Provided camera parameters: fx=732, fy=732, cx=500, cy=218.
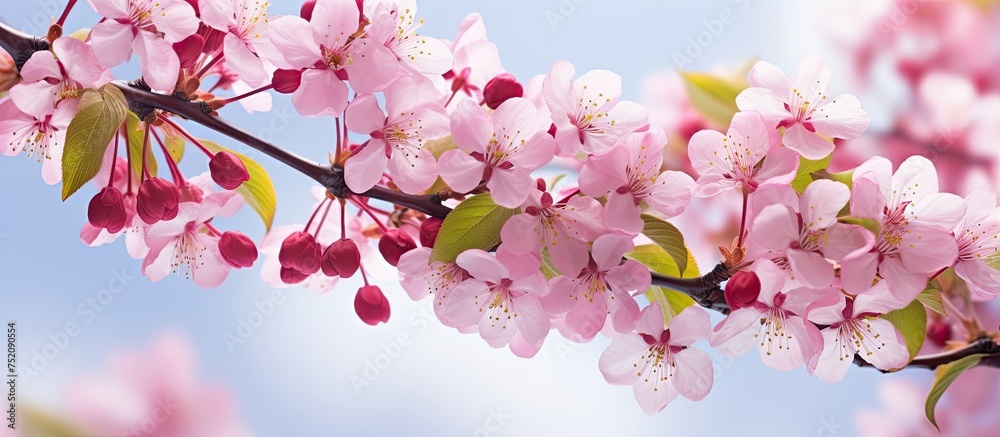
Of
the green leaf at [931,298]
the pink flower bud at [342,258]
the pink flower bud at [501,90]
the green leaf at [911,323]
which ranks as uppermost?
the pink flower bud at [501,90]

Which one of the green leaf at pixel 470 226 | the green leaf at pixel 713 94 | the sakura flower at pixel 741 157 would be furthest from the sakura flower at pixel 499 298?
the green leaf at pixel 713 94

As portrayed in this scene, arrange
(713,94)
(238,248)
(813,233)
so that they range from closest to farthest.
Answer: (813,233) → (238,248) → (713,94)

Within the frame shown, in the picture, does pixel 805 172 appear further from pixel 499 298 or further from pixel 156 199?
pixel 156 199

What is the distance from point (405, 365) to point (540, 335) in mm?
587

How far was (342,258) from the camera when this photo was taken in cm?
49

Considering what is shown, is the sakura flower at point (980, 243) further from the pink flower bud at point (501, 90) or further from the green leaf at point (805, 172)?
the pink flower bud at point (501, 90)

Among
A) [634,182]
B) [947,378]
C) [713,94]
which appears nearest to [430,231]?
[634,182]

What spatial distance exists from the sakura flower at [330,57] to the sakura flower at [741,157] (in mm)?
192

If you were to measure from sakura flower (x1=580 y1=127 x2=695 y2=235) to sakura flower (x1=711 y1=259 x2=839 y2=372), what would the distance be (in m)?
0.06

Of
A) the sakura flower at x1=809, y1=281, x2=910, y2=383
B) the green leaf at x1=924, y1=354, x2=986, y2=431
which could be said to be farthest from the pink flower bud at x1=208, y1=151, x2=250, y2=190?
the green leaf at x1=924, y1=354, x2=986, y2=431

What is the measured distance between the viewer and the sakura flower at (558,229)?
42 centimetres

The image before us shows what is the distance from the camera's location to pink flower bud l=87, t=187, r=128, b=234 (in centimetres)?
46

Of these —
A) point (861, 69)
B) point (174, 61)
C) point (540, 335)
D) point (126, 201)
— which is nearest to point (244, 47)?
point (174, 61)

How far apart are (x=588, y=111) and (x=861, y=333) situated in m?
0.22
